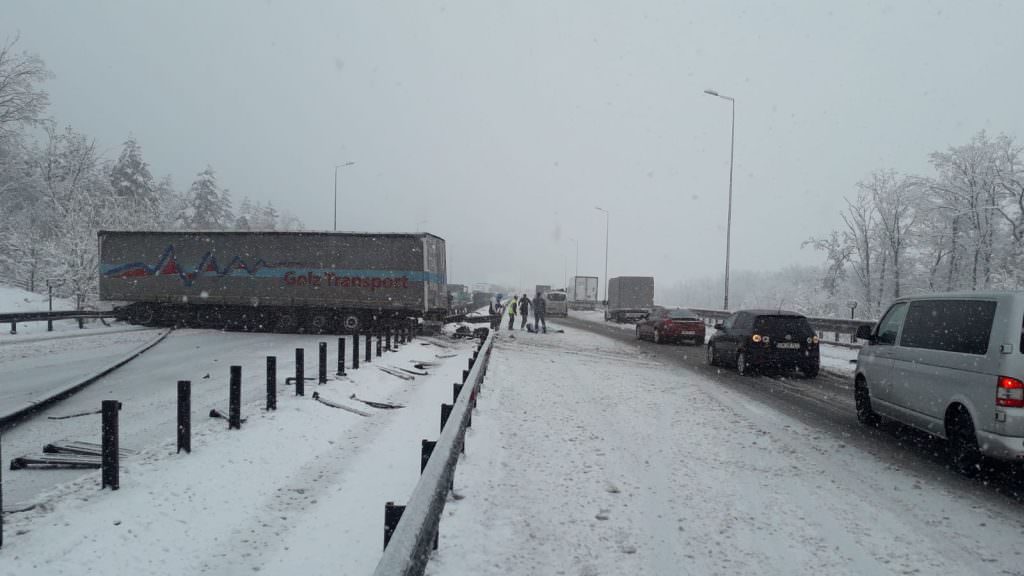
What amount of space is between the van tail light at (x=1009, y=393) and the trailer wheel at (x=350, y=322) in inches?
817

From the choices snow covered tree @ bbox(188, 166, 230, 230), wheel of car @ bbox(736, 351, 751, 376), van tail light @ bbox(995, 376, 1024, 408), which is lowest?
wheel of car @ bbox(736, 351, 751, 376)

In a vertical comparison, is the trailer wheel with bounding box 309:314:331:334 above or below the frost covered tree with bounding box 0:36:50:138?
below

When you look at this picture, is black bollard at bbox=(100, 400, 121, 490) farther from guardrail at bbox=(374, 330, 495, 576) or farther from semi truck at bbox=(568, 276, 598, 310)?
semi truck at bbox=(568, 276, 598, 310)

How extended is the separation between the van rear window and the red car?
14.8m

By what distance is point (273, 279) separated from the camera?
23.6 m

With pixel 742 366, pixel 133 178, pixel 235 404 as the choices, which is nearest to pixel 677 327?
pixel 742 366

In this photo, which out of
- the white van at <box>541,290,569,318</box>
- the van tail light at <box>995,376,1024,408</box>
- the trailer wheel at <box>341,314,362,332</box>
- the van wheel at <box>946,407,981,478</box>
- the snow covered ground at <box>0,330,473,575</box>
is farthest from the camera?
the white van at <box>541,290,569,318</box>

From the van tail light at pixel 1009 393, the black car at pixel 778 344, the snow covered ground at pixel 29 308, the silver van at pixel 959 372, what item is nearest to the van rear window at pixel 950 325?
the silver van at pixel 959 372

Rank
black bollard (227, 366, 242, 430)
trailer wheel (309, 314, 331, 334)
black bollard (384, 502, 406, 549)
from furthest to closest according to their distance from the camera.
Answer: trailer wheel (309, 314, 331, 334), black bollard (227, 366, 242, 430), black bollard (384, 502, 406, 549)

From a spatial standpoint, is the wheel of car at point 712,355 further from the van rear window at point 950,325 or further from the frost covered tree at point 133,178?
the frost covered tree at point 133,178

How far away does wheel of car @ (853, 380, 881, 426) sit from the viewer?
26.7ft

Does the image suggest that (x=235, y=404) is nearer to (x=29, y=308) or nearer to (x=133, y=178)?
(x=29, y=308)

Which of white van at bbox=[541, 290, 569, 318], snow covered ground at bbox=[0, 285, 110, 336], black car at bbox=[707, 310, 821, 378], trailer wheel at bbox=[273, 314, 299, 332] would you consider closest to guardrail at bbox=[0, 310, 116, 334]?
snow covered ground at bbox=[0, 285, 110, 336]

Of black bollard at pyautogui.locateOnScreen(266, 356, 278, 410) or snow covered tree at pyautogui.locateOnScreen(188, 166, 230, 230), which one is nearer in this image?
black bollard at pyautogui.locateOnScreen(266, 356, 278, 410)
